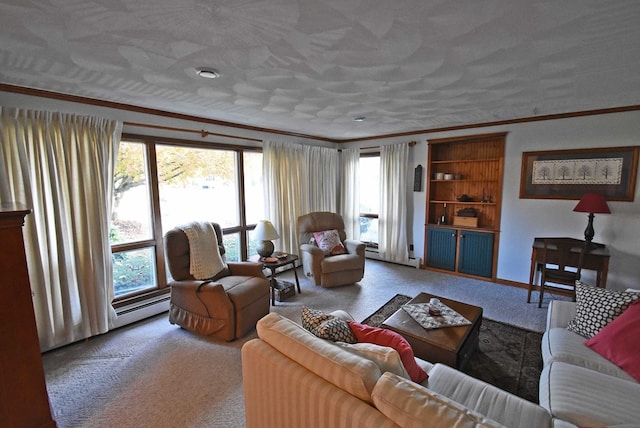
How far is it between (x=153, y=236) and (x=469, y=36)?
11.3ft

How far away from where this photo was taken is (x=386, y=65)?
1.89 metres

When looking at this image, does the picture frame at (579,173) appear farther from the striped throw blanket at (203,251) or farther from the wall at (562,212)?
the striped throw blanket at (203,251)

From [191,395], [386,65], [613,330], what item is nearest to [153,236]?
[191,395]

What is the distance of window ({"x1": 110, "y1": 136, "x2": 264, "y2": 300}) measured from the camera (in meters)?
3.04

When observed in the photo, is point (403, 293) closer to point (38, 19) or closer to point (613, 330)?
point (613, 330)

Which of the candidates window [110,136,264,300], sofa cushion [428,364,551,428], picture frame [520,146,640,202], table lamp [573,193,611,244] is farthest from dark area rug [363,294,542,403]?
window [110,136,264,300]

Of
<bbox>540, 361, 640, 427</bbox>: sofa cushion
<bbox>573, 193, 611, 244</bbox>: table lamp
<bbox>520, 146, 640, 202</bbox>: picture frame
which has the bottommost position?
<bbox>540, 361, 640, 427</bbox>: sofa cushion

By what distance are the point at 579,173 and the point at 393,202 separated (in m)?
2.42

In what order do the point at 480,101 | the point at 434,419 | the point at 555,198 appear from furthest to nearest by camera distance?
the point at 555,198, the point at 480,101, the point at 434,419

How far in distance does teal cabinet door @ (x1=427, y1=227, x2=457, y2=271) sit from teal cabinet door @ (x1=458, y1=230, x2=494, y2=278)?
12 centimetres

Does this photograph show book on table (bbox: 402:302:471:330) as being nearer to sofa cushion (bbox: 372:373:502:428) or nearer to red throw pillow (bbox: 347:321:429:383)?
red throw pillow (bbox: 347:321:429:383)

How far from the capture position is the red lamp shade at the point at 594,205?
301 cm

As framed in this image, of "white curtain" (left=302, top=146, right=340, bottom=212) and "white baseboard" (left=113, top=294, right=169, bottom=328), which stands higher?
"white curtain" (left=302, top=146, right=340, bottom=212)

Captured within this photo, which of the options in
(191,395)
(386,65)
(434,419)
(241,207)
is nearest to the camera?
(434,419)
